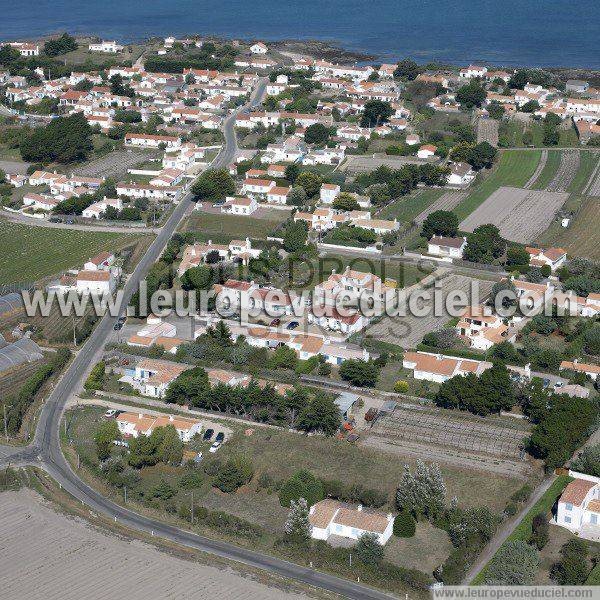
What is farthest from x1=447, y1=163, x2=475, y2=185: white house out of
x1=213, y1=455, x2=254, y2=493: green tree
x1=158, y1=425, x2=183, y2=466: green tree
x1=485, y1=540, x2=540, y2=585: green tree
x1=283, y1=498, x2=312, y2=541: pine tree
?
x1=485, y1=540, x2=540, y2=585: green tree

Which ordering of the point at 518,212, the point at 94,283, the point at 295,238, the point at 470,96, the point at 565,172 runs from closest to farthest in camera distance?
the point at 94,283 → the point at 295,238 → the point at 518,212 → the point at 565,172 → the point at 470,96

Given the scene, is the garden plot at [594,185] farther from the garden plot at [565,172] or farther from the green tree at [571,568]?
the green tree at [571,568]

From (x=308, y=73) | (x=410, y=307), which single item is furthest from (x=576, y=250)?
(x=308, y=73)

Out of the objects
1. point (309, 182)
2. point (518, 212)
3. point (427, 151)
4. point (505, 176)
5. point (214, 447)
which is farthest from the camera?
point (427, 151)

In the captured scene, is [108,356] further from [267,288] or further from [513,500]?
[513,500]

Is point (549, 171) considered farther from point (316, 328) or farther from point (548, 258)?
point (316, 328)

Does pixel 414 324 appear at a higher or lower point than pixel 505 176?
lower

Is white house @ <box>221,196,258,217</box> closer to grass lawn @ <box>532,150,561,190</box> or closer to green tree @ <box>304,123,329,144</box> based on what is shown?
green tree @ <box>304,123,329,144</box>

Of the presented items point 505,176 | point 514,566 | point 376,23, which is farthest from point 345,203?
point 376,23
